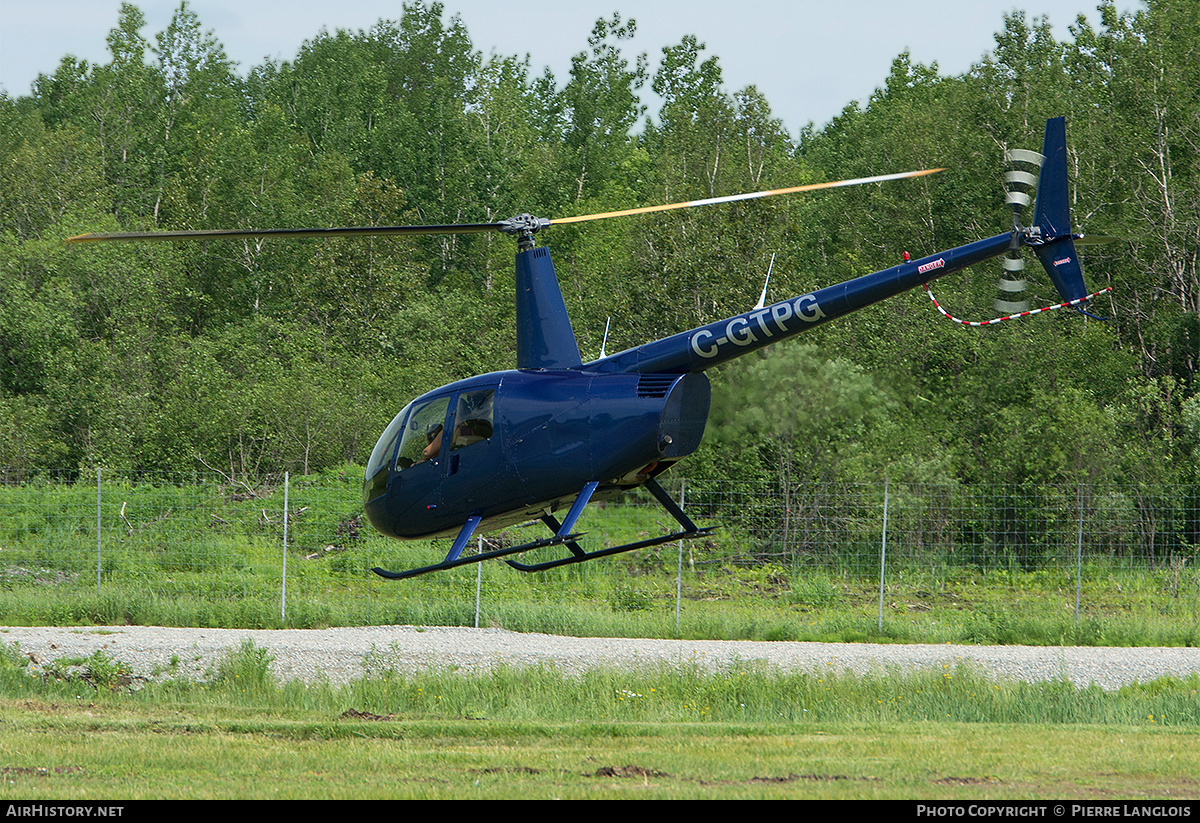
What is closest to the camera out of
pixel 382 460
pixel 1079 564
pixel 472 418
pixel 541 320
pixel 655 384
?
pixel 655 384

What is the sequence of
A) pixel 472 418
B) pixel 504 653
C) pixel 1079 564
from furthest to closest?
1. pixel 1079 564
2. pixel 504 653
3. pixel 472 418

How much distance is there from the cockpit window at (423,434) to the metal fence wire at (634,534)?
6608 millimetres

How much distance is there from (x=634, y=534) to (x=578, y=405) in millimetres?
10988

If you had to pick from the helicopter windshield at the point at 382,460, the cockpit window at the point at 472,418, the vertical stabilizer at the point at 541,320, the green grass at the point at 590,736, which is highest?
the vertical stabilizer at the point at 541,320

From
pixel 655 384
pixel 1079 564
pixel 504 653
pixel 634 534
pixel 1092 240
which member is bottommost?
pixel 504 653

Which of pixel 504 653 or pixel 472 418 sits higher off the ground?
pixel 472 418

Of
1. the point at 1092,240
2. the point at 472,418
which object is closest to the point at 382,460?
the point at 472,418

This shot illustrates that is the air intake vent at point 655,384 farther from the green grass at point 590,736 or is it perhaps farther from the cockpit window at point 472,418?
the green grass at point 590,736

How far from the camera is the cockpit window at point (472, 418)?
35.6 ft

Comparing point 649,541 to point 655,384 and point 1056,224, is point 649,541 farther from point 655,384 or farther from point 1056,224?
point 1056,224

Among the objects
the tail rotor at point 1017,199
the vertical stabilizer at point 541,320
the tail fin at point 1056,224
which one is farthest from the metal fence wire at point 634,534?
the tail fin at point 1056,224

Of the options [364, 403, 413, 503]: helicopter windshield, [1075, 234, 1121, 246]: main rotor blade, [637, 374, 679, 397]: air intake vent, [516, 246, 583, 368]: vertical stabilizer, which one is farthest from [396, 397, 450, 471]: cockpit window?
[1075, 234, 1121, 246]: main rotor blade

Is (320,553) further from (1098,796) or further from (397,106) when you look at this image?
(397,106)

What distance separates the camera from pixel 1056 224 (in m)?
10.6
